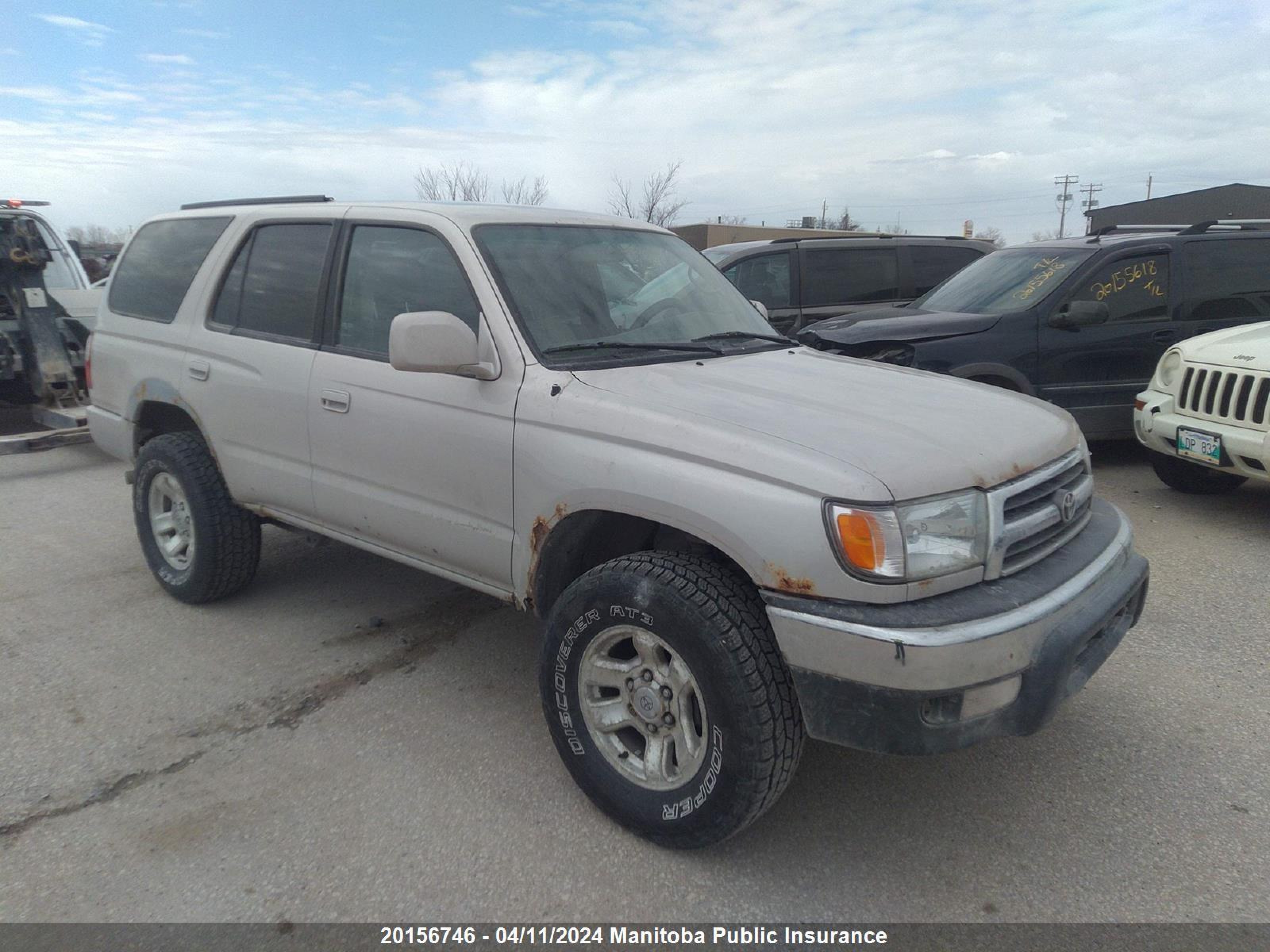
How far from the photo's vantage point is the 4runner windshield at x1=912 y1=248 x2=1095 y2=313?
6.68 m

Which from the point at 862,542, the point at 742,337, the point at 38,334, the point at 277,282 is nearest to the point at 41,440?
the point at 38,334

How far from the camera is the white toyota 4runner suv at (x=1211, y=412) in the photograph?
201 inches

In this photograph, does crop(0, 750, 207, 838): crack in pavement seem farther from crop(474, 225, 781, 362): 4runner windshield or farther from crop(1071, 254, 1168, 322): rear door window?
crop(1071, 254, 1168, 322): rear door window

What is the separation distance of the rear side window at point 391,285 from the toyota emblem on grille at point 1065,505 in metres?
1.97

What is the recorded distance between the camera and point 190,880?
2.51 meters

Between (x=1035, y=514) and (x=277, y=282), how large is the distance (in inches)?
124

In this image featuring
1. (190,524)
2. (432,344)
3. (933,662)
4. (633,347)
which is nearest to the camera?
(933,662)

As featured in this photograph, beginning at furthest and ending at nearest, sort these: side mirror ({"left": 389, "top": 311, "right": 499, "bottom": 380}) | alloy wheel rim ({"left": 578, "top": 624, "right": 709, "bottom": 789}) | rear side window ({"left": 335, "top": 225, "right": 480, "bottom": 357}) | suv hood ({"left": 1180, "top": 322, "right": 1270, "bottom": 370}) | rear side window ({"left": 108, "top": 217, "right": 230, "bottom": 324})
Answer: suv hood ({"left": 1180, "top": 322, "right": 1270, "bottom": 370}) → rear side window ({"left": 108, "top": 217, "right": 230, "bottom": 324}) → rear side window ({"left": 335, "top": 225, "right": 480, "bottom": 357}) → side mirror ({"left": 389, "top": 311, "right": 499, "bottom": 380}) → alloy wheel rim ({"left": 578, "top": 624, "right": 709, "bottom": 789})

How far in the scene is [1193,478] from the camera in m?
6.04

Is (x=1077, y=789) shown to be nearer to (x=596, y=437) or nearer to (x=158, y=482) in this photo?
(x=596, y=437)

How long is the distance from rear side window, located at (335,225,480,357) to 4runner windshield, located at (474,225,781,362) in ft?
0.57

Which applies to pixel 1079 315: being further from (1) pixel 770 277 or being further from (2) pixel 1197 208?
(2) pixel 1197 208

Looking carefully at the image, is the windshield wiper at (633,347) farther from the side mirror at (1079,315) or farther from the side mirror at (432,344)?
the side mirror at (1079,315)

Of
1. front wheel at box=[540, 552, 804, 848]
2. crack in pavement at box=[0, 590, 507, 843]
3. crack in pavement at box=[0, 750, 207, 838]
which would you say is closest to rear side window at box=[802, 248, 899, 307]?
crack in pavement at box=[0, 590, 507, 843]
